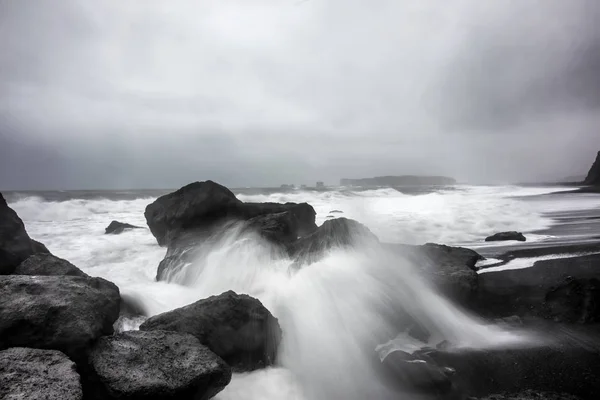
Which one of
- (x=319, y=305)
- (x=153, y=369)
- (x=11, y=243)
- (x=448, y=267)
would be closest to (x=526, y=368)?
(x=319, y=305)

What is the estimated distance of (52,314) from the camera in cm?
320

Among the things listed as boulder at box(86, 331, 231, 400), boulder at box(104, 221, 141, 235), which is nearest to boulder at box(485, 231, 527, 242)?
boulder at box(86, 331, 231, 400)

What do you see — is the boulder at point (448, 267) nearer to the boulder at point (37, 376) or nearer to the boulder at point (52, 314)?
the boulder at point (52, 314)

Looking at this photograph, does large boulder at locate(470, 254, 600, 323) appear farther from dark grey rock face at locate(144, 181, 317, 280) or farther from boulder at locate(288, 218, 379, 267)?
dark grey rock face at locate(144, 181, 317, 280)

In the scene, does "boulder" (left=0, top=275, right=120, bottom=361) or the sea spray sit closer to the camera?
"boulder" (left=0, top=275, right=120, bottom=361)

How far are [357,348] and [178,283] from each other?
437 cm

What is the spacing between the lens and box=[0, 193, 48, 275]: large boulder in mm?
5289

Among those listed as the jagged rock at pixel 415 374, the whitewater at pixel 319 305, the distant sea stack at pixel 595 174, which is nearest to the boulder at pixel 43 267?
the whitewater at pixel 319 305

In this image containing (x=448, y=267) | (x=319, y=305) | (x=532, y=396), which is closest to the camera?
(x=532, y=396)

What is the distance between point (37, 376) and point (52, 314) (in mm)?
905

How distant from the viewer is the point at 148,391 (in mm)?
2742

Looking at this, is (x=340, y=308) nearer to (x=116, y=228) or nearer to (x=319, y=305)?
(x=319, y=305)

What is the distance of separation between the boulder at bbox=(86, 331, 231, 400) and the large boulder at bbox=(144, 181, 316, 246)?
566 centimetres

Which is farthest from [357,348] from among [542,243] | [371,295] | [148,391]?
[542,243]
